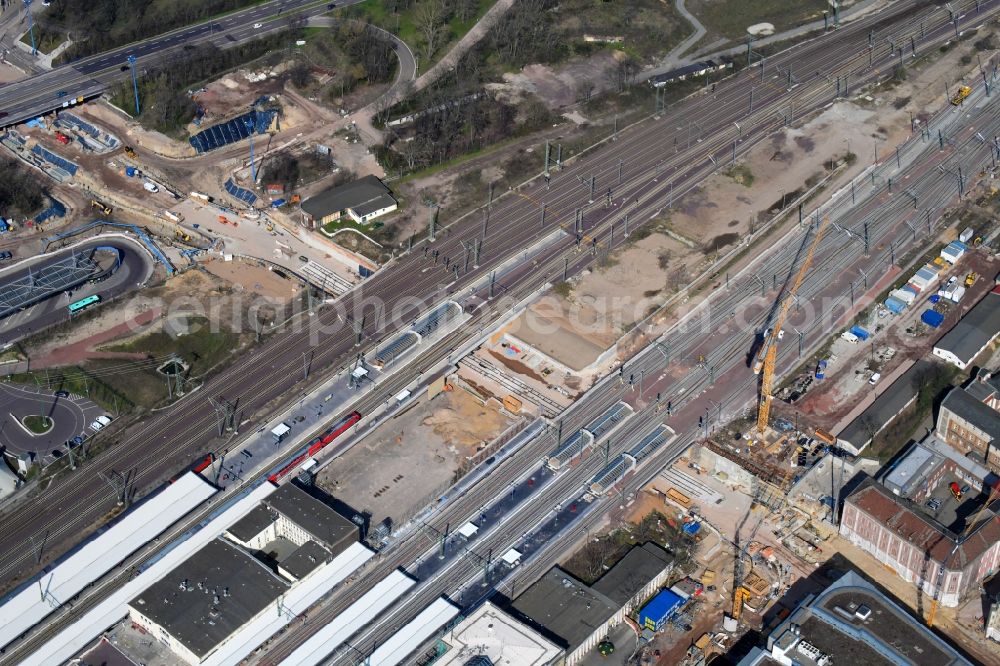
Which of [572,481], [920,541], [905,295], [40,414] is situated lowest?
[40,414]

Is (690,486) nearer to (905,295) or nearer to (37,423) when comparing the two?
(905,295)

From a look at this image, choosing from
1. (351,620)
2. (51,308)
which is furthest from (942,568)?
(51,308)

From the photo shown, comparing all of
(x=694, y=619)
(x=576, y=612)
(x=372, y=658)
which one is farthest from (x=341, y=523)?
(x=694, y=619)

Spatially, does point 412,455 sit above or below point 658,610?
below

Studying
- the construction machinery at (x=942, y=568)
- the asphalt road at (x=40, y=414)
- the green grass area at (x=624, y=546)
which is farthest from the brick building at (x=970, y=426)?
the asphalt road at (x=40, y=414)

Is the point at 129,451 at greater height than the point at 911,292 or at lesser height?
lesser

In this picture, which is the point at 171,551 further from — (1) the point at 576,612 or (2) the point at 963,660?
(2) the point at 963,660
